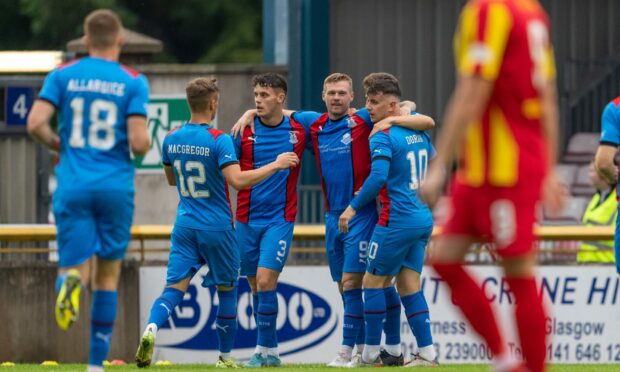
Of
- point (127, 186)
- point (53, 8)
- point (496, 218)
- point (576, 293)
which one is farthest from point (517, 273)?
point (53, 8)

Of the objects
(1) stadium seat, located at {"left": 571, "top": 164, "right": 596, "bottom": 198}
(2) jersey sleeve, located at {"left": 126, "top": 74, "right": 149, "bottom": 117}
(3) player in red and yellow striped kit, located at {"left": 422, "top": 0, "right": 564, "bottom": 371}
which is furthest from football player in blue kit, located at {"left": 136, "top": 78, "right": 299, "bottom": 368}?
(1) stadium seat, located at {"left": 571, "top": 164, "right": 596, "bottom": 198}

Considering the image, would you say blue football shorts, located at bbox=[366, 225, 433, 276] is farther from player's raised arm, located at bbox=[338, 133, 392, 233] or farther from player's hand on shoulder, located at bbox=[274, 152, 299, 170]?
player's hand on shoulder, located at bbox=[274, 152, 299, 170]

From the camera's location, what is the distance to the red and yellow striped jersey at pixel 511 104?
6586 mm

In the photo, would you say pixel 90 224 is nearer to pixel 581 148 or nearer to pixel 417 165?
pixel 417 165

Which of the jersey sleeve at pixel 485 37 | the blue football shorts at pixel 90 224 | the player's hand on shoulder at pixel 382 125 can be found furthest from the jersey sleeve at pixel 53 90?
the player's hand on shoulder at pixel 382 125

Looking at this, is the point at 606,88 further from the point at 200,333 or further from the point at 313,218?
the point at 200,333

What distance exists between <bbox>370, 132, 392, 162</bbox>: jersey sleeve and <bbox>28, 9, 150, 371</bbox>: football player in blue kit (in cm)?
285

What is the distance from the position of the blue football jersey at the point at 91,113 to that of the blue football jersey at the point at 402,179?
2.97 meters

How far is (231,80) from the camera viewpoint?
18031mm

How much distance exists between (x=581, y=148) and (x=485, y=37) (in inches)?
626

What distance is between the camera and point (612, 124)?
371 inches

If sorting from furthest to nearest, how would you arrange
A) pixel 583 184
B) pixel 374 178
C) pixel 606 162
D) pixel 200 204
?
pixel 583 184 < pixel 374 178 < pixel 200 204 < pixel 606 162

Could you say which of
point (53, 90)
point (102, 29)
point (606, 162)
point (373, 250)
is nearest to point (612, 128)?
point (606, 162)

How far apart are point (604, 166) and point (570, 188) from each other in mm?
12269
